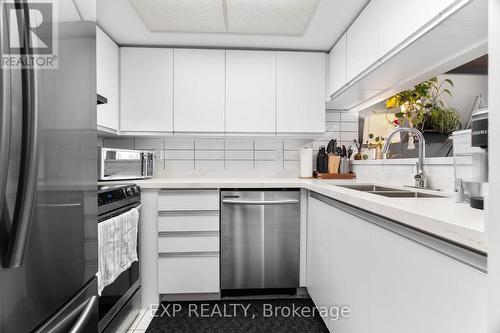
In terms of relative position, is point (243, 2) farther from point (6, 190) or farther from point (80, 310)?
point (80, 310)

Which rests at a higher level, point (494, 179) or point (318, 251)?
point (494, 179)

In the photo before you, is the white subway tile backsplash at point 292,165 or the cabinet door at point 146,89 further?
the white subway tile backsplash at point 292,165

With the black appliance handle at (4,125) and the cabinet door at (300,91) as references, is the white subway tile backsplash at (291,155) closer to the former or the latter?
the cabinet door at (300,91)

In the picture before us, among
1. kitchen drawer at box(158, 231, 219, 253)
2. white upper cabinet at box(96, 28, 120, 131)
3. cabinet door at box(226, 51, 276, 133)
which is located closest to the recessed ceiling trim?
→ cabinet door at box(226, 51, 276, 133)

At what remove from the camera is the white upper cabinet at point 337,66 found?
6.69ft

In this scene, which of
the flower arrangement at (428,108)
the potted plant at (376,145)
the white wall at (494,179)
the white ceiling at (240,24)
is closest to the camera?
the white wall at (494,179)

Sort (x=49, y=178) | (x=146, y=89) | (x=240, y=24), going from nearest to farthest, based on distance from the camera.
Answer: (x=49, y=178), (x=240, y=24), (x=146, y=89)

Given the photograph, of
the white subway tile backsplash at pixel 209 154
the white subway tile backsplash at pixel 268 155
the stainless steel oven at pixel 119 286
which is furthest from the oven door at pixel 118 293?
the white subway tile backsplash at pixel 268 155

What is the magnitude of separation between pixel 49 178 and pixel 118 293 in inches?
49.0

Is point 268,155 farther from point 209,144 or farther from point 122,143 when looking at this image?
point 122,143

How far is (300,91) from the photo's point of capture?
2.40 meters

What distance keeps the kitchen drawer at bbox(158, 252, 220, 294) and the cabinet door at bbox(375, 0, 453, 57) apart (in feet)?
5.89

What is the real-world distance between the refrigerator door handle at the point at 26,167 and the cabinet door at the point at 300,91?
6.53 feet

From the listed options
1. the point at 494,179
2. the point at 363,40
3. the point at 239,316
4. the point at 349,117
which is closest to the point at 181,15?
the point at 363,40
